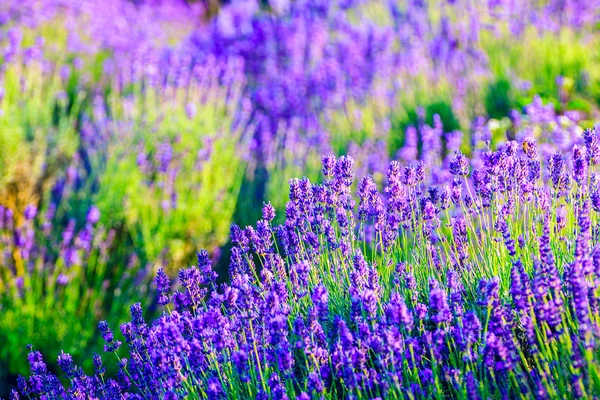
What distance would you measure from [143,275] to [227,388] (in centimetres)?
179

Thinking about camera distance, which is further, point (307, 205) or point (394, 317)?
point (307, 205)

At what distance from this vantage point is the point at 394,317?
1546 millimetres

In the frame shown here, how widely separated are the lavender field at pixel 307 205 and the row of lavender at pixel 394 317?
0.01 m

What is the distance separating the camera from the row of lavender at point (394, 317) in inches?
60.3

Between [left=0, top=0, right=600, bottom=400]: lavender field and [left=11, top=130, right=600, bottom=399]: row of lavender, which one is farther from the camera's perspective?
[left=0, top=0, right=600, bottom=400]: lavender field

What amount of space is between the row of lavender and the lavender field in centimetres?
1

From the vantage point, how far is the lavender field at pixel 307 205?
1.65 metres

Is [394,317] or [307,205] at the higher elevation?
[307,205]

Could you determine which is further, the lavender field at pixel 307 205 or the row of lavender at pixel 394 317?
the lavender field at pixel 307 205

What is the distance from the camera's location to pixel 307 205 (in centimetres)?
214

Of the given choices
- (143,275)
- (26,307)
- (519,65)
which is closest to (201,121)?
(143,275)

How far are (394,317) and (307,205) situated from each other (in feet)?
2.22

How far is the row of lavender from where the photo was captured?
5.03 feet

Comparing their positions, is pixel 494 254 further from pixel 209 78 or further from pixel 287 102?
pixel 209 78
